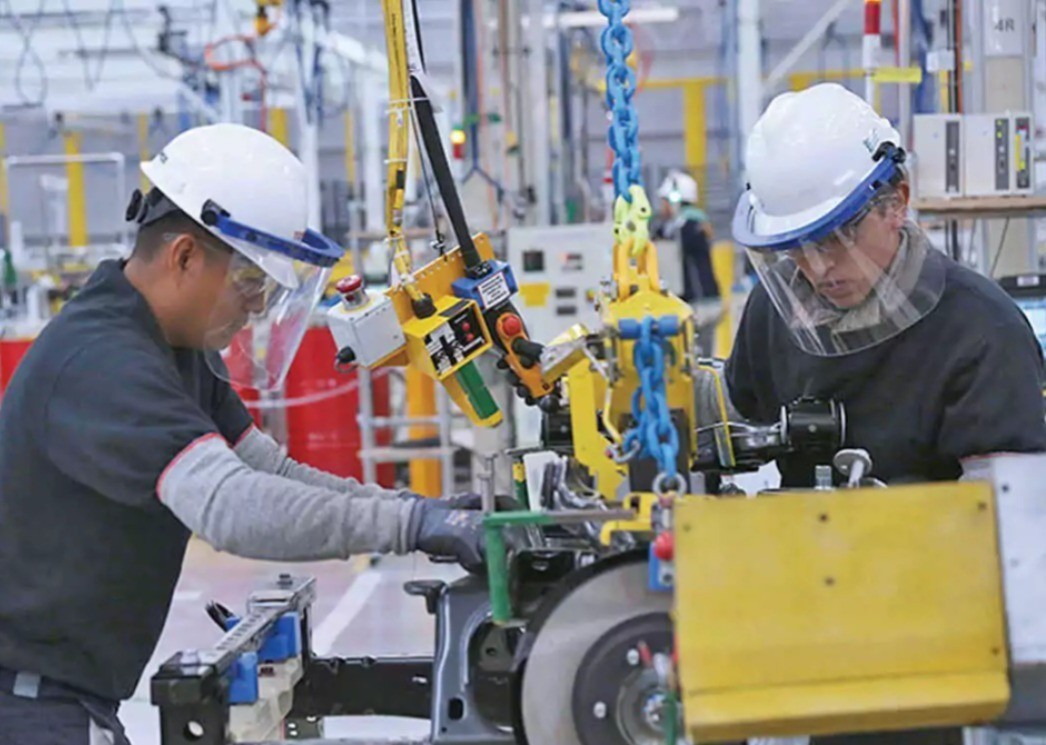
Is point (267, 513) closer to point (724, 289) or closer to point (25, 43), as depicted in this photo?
point (25, 43)

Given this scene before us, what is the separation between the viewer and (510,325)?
2.19m

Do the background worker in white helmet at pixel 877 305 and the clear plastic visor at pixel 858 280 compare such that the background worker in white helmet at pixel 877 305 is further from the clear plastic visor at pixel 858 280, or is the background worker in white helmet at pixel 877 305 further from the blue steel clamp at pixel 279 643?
the blue steel clamp at pixel 279 643

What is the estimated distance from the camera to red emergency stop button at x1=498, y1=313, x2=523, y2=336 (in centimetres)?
218

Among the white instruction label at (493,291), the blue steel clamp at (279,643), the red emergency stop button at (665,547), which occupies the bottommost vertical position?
the blue steel clamp at (279,643)

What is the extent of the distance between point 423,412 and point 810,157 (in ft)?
16.9

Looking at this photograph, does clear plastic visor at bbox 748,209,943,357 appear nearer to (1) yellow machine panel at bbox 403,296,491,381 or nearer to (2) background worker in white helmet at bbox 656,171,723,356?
(1) yellow machine panel at bbox 403,296,491,381

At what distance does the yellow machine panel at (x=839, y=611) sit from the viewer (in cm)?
135

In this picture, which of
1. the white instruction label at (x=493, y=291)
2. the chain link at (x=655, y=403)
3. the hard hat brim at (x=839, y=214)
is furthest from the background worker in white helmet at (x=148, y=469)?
the hard hat brim at (x=839, y=214)

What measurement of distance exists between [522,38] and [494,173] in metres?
0.84

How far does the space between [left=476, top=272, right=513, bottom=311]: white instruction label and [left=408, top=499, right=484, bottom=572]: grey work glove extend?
1.58 feet

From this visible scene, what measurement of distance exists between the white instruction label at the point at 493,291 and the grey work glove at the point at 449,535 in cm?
48

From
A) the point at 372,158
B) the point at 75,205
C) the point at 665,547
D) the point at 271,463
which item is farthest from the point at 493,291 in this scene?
the point at 75,205

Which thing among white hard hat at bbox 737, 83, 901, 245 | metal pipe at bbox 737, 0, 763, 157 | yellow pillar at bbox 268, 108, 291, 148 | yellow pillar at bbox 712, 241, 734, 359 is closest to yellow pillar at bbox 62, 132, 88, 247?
yellow pillar at bbox 268, 108, 291, 148

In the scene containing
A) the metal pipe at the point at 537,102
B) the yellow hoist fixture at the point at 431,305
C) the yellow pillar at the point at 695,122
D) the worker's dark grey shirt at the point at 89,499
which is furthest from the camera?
the yellow pillar at the point at 695,122
